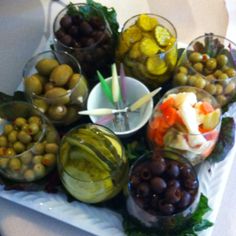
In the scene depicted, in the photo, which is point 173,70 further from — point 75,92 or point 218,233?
point 218,233

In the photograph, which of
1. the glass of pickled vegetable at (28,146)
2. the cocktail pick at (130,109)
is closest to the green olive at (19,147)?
the glass of pickled vegetable at (28,146)

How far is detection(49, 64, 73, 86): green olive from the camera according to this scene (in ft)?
2.37

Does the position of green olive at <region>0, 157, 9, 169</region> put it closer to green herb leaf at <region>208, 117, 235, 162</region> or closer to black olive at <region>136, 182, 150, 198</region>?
black olive at <region>136, 182, 150, 198</region>

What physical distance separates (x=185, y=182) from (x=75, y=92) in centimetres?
23

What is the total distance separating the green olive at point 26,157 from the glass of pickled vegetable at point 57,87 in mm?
84

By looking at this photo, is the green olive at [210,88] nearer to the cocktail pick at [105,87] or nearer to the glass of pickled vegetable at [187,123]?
the glass of pickled vegetable at [187,123]

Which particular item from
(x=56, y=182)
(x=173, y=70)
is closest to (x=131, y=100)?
(x=173, y=70)

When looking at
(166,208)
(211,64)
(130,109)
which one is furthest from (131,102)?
(166,208)

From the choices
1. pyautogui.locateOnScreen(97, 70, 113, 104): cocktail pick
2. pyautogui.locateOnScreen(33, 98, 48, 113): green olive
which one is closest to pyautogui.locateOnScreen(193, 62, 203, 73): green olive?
pyautogui.locateOnScreen(97, 70, 113, 104): cocktail pick

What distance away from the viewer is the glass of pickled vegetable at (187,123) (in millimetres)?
662

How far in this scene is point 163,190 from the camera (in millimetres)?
595

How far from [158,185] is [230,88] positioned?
239 millimetres

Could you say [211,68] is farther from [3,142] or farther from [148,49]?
[3,142]

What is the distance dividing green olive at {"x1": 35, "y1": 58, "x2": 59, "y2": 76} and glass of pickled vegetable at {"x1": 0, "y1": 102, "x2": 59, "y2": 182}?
0.23ft
